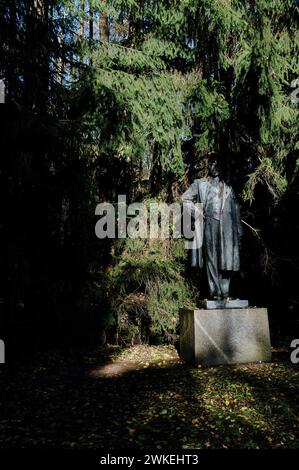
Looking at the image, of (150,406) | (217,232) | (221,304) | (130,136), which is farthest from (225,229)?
(150,406)

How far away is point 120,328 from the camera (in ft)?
24.6

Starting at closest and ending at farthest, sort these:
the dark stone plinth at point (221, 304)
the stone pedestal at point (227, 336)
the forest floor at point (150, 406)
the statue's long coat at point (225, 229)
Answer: the forest floor at point (150, 406) < the stone pedestal at point (227, 336) < the dark stone plinth at point (221, 304) < the statue's long coat at point (225, 229)

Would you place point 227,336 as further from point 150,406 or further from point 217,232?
point 150,406

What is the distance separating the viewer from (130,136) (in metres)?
6.75

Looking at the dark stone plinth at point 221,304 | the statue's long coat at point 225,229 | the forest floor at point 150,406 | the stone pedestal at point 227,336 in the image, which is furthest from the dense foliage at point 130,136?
the stone pedestal at point 227,336

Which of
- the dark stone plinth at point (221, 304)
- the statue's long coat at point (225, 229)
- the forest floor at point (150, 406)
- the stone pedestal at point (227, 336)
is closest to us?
the forest floor at point (150, 406)

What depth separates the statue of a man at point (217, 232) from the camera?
6363 mm

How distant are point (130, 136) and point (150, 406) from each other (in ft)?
13.5

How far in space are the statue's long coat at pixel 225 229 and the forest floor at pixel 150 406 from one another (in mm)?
1529

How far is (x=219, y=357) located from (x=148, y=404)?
172 cm

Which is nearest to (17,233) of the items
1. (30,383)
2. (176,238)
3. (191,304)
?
(30,383)

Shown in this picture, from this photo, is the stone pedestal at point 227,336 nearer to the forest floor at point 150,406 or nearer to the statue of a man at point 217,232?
the forest floor at point 150,406

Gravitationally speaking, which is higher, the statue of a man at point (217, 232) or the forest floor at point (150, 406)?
the statue of a man at point (217, 232)
